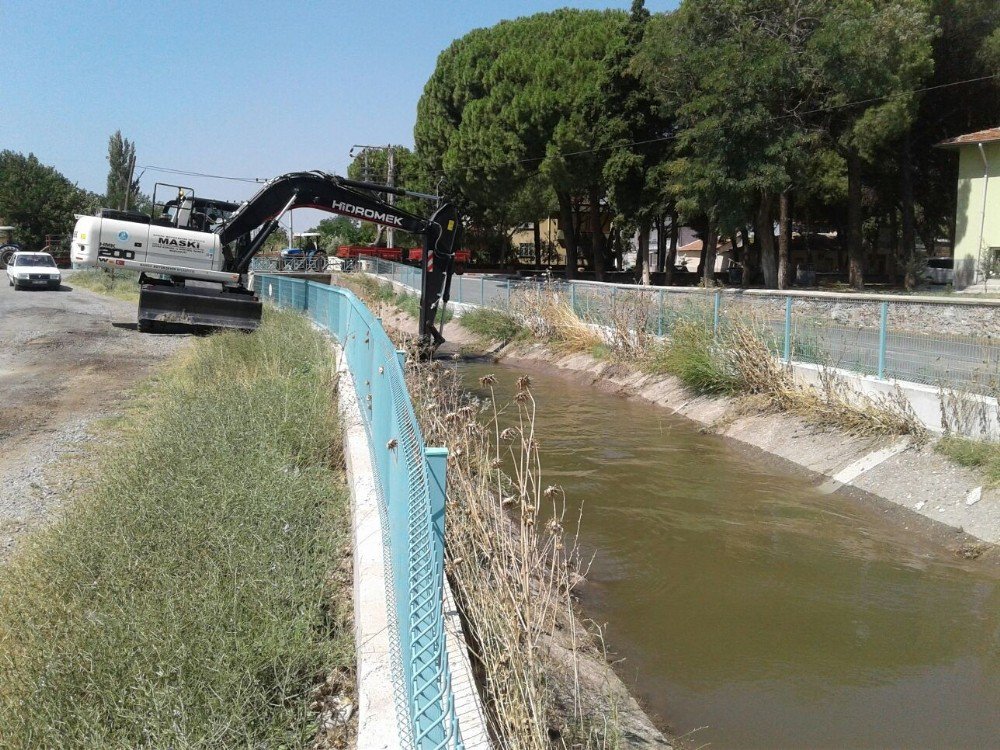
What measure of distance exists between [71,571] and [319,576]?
1.41 m

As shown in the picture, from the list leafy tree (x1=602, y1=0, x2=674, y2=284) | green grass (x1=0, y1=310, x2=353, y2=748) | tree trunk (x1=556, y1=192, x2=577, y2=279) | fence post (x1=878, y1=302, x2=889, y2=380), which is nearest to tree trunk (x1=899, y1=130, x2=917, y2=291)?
leafy tree (x1=602, y1=0, x2=674, y2=284)

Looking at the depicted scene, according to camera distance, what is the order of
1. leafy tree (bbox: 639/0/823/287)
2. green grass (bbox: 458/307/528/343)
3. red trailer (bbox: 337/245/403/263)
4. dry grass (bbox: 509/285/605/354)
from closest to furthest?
dry grass (bbox: 509/285/605/354)
green grass (bbox: 458/307/528/343)
leafy tree (bbox: 639/0/823/287)
red trailer (bbox: 337/245/403/263)

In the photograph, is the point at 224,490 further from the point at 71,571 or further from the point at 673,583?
the point at 673,583

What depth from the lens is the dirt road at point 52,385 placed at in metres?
8.18

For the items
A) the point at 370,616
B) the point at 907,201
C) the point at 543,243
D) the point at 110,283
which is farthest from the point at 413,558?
the point at 543,243

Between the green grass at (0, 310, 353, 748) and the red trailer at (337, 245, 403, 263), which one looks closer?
the green grass at (0, 310, 353, 748)

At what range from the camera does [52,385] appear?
47.7ft

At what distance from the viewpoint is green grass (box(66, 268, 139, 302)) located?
3827 centimetres

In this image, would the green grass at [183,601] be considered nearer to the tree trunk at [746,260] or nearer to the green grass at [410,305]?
the green grass at [410,305]

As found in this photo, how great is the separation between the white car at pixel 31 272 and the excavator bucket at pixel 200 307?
68.7 ft

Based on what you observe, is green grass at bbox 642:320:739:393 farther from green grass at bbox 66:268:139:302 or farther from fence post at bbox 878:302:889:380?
green grass at bbox 66:268:139:302

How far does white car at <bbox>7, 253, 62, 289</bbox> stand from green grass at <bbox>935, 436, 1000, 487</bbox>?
3744 cm

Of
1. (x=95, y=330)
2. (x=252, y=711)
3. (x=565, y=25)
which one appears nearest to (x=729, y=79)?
(x=565, y=25)

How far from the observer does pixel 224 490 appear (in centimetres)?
660
